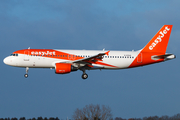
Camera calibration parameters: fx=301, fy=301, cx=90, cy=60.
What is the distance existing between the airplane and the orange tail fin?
1.93 ft

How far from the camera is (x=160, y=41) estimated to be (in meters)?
51.4

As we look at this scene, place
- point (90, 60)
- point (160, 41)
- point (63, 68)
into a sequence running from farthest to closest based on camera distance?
point (160, 41), point (90, 60), point (63, 68)

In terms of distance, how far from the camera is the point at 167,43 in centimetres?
5156

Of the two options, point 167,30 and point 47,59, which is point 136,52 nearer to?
point 167,30

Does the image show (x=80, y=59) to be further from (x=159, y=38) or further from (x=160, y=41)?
(x=159, y=38)

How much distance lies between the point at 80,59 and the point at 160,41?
1534 centimetres

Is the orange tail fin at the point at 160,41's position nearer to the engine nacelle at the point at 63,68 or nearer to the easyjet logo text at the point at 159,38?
the easyjet logo text at the point at 159,38

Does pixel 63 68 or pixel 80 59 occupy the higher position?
pixel 80 59

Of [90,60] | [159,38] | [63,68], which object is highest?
[159,38]

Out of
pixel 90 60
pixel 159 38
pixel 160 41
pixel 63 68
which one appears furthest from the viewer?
pixel 159 38

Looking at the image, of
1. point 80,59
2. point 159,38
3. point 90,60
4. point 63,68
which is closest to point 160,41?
point 159,38

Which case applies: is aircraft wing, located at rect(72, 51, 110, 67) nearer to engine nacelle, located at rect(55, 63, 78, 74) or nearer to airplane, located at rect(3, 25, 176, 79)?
airplane, located at rect(3, 25, 176, 79)

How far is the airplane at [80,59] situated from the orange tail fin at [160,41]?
0.59 m

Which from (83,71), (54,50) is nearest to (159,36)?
(83,71)
